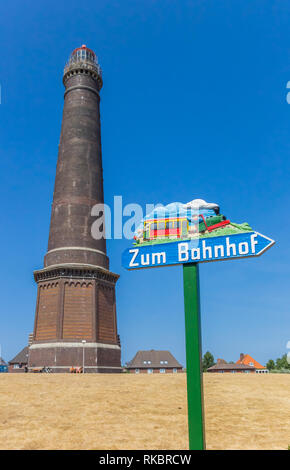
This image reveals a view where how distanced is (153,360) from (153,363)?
850 millimetres

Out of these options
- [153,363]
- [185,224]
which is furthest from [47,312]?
[153,363]

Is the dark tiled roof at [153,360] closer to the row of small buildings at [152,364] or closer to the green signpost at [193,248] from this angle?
the row of small buildings at [152,364]

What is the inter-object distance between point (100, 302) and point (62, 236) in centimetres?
736

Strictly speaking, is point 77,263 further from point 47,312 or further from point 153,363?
point 153,363

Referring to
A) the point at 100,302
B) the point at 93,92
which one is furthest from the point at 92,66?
the point at 100,302

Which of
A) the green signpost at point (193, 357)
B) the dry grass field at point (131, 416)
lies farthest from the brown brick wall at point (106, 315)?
the green signpost at point (193, 357)

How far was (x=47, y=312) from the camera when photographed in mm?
36531

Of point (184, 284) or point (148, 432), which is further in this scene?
point (148, 432)

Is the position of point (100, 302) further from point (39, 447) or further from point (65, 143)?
point (39, 447)

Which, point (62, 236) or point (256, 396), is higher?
point (62, 236)

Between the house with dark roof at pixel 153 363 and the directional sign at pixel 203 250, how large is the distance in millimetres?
77452

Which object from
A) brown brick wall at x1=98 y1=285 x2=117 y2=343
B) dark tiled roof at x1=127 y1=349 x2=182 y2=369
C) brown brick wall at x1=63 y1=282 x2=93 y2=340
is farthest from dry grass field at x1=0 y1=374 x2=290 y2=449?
dark tiled roof at x1=127 y1=349 x2=182 y2=369
